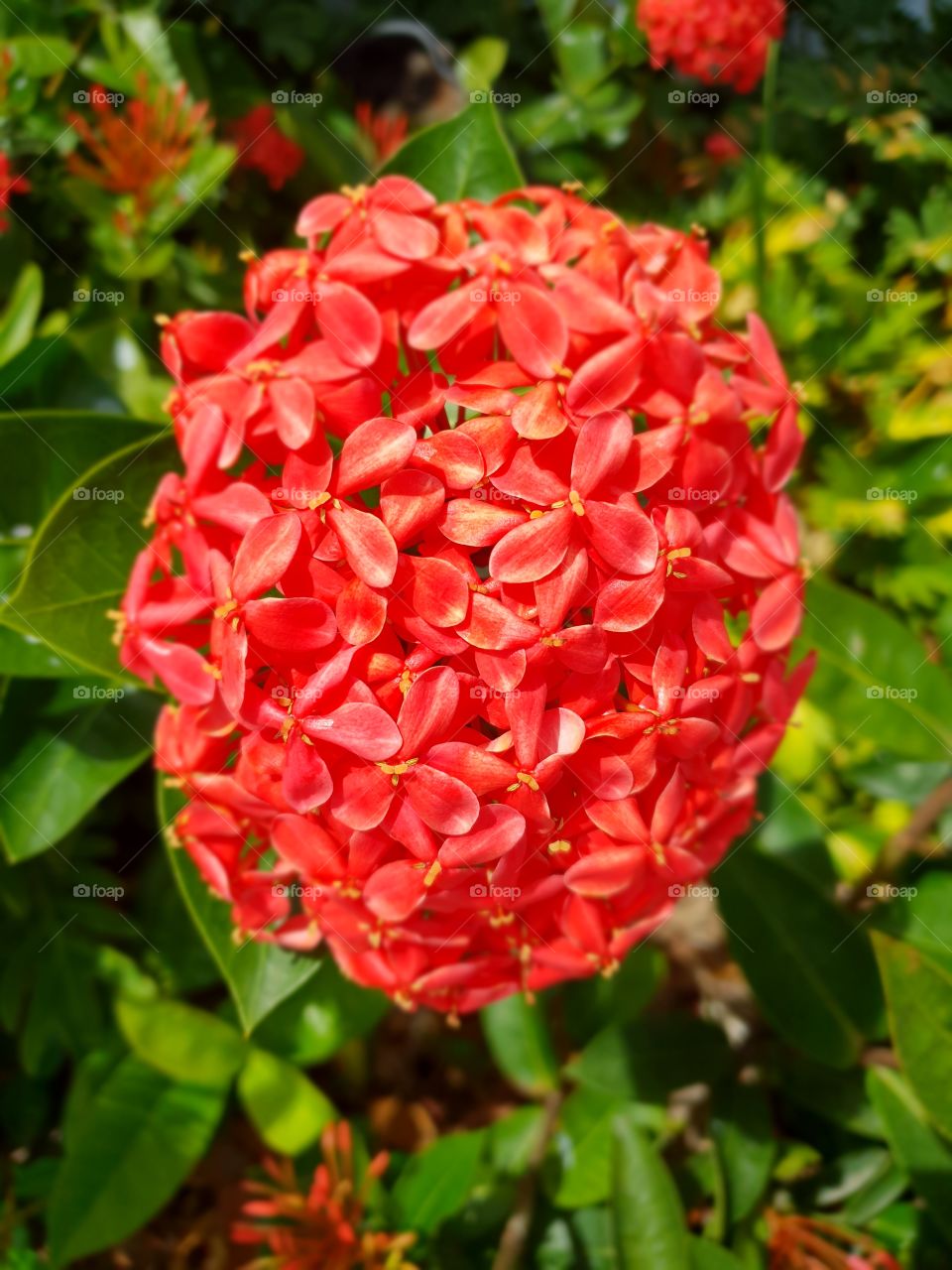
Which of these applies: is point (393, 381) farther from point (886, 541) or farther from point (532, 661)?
point (886, 541)

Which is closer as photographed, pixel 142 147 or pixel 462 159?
pixel 462 159

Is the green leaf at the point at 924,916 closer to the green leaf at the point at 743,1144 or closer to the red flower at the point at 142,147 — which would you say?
the green leaf at the point at 743,1144

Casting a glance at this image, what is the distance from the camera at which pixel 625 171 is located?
108 inches

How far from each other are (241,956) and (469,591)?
732 millimetres

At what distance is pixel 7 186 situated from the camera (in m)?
2.05

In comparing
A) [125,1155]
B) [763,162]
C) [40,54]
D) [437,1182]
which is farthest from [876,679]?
[40,54]

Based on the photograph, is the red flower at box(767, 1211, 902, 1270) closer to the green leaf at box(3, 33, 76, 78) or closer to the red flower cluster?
the red flower cluster

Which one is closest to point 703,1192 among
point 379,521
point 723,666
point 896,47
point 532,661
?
point 723,666

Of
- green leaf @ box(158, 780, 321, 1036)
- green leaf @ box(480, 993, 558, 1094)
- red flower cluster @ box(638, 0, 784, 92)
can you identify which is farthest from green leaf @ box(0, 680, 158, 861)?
red flower cluster @ box(638, 0, 784, 92)

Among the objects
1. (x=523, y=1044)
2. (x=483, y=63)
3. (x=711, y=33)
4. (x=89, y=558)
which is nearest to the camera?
(x=89, y=558)

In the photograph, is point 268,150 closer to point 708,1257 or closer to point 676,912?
point 676,912

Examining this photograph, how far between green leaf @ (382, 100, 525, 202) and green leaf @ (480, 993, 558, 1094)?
1.50 m

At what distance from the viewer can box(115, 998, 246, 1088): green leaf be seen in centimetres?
182

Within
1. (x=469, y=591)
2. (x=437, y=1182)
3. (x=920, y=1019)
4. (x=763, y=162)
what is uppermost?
(x=763, y=162)
